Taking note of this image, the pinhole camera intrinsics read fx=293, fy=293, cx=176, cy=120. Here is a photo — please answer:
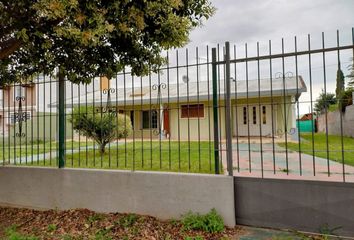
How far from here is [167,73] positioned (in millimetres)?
4941

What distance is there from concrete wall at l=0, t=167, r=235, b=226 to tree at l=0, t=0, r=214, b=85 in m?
1.70

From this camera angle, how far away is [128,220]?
4.43 meters

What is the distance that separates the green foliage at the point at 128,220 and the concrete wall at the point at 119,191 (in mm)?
145

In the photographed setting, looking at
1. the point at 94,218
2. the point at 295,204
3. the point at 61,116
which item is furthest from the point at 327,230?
the point at 61,116

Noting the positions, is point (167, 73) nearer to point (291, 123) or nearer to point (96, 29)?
point (96, 29)

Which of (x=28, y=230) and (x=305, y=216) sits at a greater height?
(x=305, y=216)

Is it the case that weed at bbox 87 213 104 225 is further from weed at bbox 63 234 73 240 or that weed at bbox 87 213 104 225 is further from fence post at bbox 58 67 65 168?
fence post at bbox 58 67 65 168

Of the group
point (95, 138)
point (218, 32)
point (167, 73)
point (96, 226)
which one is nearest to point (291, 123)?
point (218, 32)

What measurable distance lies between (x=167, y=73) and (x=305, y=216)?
2.98m

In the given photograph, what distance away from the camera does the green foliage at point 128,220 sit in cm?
432

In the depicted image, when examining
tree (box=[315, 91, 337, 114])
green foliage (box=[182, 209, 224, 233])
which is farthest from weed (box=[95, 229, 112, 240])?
tree (box=[315, 91, 337, 114])

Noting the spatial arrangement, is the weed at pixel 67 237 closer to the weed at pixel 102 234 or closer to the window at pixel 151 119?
the weed at pixel 102 234

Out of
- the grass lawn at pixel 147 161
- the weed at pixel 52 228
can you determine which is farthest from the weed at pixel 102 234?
the grass lawn at pixel 147 161

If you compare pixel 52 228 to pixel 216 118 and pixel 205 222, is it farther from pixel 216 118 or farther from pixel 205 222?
pixel 216 118
